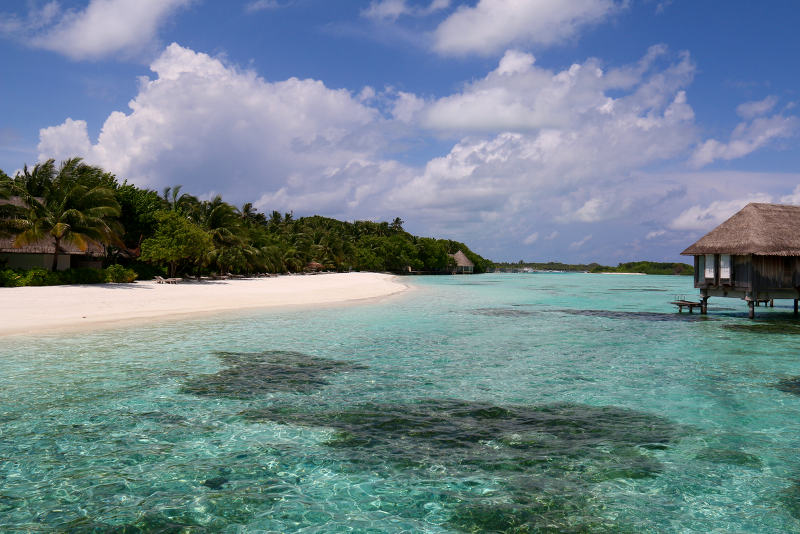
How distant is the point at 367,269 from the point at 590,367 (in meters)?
93.8

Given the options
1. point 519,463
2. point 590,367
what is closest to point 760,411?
point 590,367

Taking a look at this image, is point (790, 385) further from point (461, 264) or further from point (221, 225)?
point (461, 264)

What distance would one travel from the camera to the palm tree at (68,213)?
28188 millimetres

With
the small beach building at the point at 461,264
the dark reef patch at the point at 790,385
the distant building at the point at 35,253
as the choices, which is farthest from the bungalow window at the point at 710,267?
the small beach building at the point at 461,264

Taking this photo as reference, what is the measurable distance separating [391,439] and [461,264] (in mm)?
126705

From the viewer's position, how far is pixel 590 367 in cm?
1259

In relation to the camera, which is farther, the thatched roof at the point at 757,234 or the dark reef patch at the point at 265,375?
the thatched roof at the point at 757,234

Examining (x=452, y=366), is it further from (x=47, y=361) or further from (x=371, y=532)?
(x=47, y=361)

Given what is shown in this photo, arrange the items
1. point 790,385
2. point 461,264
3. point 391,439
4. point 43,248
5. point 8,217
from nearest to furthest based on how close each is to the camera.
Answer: point 391,439
point 790,385
point 8,217
point 43,248
point 461,264

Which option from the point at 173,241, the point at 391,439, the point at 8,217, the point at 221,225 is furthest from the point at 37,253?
the point at 391,439

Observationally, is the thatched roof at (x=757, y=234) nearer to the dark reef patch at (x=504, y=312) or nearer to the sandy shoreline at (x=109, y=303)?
the dark reef patch at (x=504, y=312)

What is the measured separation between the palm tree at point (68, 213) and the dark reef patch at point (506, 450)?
2624 cm

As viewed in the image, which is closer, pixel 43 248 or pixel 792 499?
pixel 792 499

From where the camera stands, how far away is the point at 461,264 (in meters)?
133
